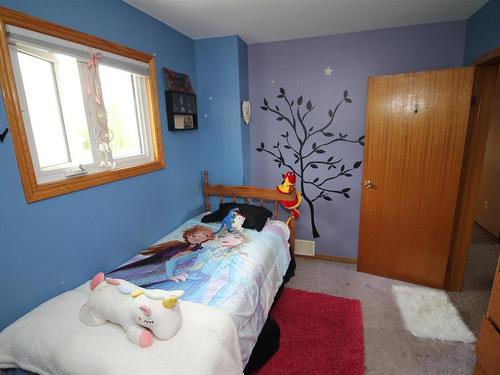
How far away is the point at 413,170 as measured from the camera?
Result: 91.1 inches

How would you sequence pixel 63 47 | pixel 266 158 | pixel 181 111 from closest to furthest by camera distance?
pixel 63 47 → pixel 181 111 → pixel 266 158

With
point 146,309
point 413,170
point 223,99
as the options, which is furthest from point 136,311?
point 413,170

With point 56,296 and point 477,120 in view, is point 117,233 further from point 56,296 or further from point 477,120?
point 477,120

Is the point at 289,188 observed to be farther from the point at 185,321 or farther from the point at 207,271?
the point at 185,321

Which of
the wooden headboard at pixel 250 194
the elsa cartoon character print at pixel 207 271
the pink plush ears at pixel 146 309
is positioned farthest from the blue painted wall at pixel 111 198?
the pink plush ears at pixel 146 309

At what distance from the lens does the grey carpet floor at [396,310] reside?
165 centimetres

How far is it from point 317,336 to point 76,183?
186cm

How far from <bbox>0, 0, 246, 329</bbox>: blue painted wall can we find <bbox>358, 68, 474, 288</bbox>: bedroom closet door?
4.40 ft

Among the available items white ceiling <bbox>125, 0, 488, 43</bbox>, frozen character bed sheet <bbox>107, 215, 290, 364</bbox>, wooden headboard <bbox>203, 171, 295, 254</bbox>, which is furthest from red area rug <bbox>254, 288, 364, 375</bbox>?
white ceiling <bbox>125, 0, 488, 43</bbox>

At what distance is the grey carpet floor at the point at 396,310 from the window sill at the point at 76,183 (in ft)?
5.62

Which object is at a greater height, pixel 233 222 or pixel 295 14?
pixel 295 14

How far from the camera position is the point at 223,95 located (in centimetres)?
264

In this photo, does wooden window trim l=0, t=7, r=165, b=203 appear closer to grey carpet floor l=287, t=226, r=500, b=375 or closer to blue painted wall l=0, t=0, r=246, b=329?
blue painted wall l=0, t=0, r=246, b=329

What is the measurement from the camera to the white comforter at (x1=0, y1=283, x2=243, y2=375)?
3.38 ft
